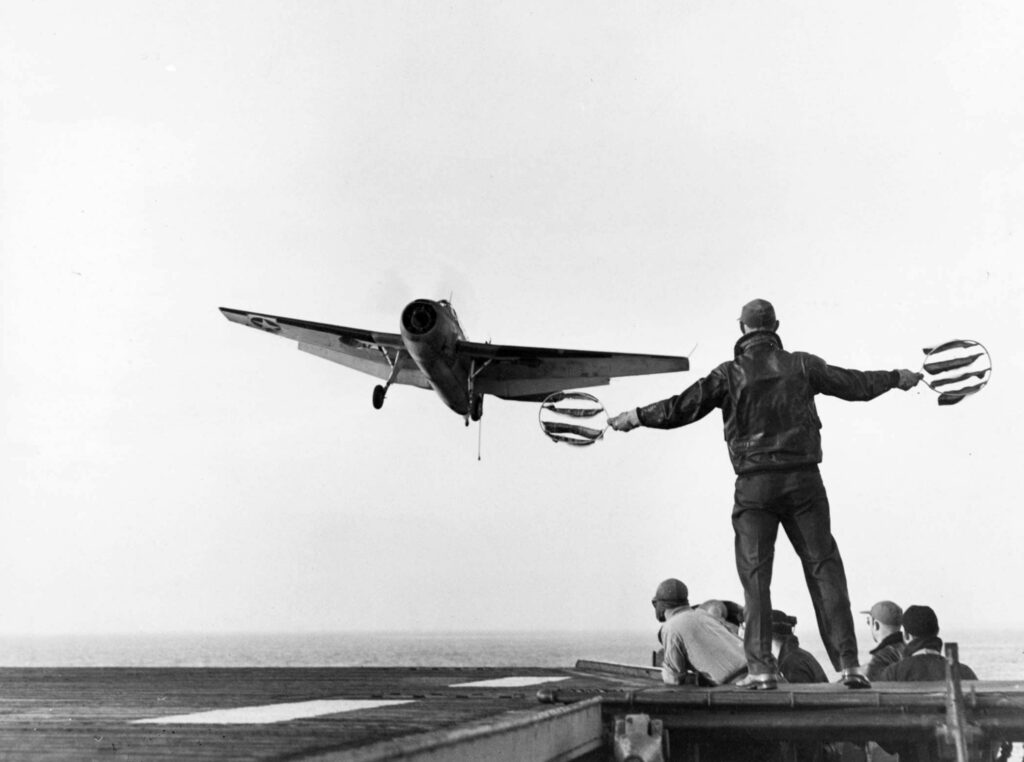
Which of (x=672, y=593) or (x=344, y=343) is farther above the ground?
(x=344, y=343)

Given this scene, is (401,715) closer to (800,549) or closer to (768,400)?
(800,549)

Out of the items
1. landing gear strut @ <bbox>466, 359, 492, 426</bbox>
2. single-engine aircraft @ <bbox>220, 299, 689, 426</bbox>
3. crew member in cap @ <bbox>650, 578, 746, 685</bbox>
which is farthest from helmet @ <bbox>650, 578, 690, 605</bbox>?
landing gear strut @ <bbox>466, 359, 492, 426</bbox>

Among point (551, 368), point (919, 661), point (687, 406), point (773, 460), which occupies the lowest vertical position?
point (919, 661)

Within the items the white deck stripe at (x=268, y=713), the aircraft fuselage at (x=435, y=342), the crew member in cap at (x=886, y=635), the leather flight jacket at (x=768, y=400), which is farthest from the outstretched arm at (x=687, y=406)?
the aircraft fuselage at (x=435, y=342)

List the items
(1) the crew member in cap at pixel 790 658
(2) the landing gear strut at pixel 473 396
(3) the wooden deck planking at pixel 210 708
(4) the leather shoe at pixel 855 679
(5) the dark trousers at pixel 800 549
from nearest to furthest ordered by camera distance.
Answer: (3) the wooden deck planking at pixel 210 708 < (4) the leather shoe at pixel 855 679 < (5) the dark trousers at pixel 800 549 < (1) the crew member in cap at pixel 790 658 < (2) the landing gear strut at pixel 473 396

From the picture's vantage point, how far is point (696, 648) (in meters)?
6.52

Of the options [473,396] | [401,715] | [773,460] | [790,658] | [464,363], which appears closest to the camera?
[401,715]

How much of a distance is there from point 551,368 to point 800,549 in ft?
78.4

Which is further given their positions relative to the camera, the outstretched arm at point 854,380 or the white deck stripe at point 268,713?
the outstretched arm at point 854,380

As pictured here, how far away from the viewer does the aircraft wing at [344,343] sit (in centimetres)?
2820

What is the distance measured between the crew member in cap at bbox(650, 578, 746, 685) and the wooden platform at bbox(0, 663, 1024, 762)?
807 millimetres

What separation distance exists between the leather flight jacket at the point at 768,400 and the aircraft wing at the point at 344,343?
21.6m

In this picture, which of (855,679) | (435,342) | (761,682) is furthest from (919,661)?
(435,342)

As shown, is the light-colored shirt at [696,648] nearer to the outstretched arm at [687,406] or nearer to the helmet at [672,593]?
the helmet at [672,593]
